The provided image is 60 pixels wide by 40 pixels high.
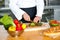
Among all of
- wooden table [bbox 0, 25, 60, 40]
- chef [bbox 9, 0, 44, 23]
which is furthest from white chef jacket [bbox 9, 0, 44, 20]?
wooden table [bbox 0, 25, 60, 40]

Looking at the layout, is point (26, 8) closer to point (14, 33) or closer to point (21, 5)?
point (21, 5)

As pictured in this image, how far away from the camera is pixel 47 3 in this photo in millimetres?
3725

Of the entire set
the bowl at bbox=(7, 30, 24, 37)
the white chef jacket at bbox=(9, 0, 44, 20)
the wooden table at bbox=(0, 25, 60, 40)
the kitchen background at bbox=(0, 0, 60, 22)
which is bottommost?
the kitchen background at bbox=(0, 0, 60, 22)

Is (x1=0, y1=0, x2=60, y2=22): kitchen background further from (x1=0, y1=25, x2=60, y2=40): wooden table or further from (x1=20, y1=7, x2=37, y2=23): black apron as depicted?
(x1=0, y1=25, x2=60, y2=40): wooden table

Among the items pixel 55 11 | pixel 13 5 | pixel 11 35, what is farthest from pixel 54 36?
pixel 55 11

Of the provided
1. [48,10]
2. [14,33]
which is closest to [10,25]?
[14,33]

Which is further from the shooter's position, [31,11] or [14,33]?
[31,11]

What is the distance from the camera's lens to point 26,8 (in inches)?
113

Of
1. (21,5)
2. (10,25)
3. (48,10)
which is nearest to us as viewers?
(10,25)

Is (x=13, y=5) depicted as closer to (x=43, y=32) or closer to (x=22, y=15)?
(x=22, y=15)

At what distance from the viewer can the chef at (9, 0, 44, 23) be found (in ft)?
9.01

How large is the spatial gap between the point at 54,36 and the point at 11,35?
41cm

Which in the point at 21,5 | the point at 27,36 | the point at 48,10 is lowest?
the point at 48,10

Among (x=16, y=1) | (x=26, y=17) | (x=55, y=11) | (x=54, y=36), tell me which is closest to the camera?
(x=54, y=36)
